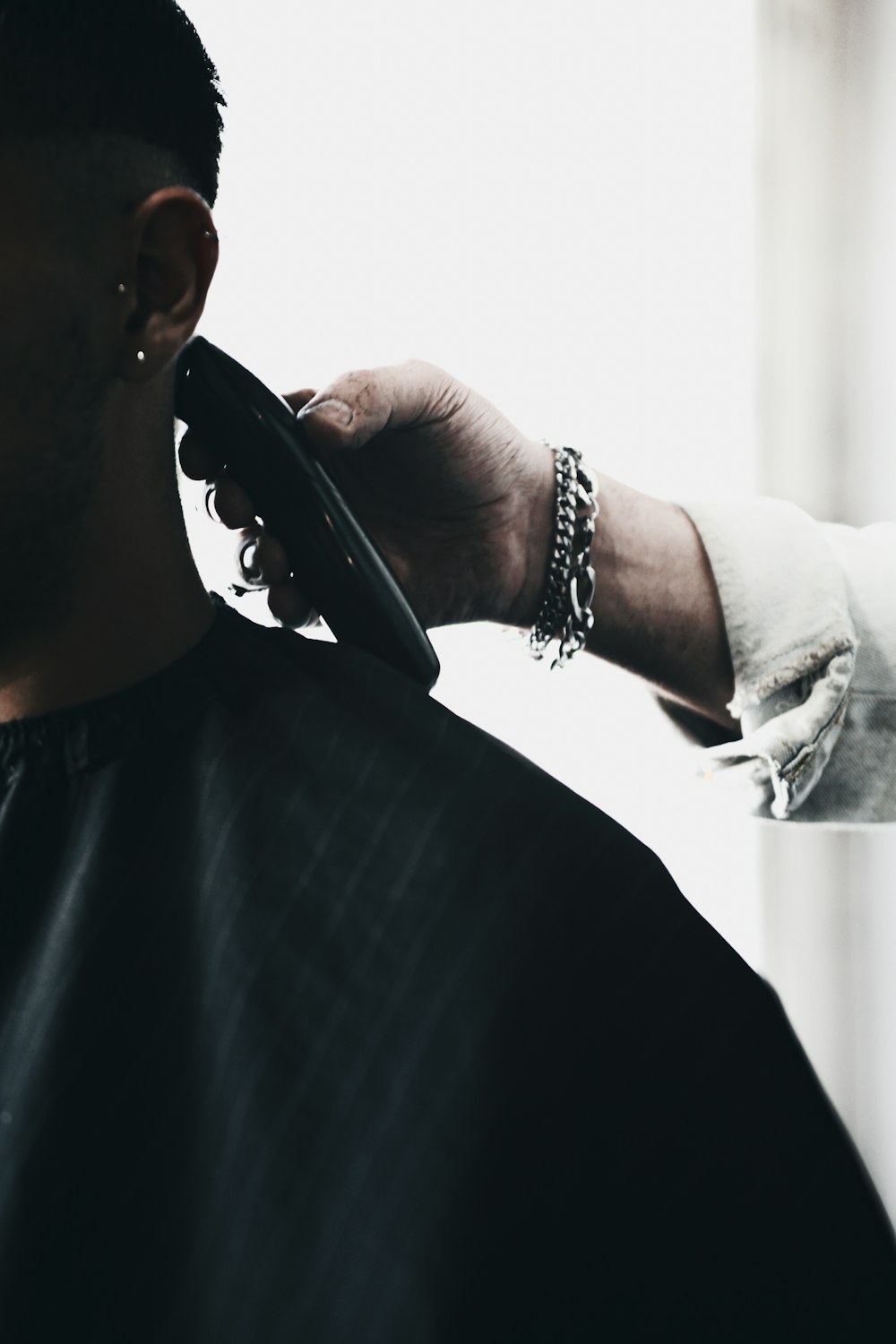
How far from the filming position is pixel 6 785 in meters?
0.88

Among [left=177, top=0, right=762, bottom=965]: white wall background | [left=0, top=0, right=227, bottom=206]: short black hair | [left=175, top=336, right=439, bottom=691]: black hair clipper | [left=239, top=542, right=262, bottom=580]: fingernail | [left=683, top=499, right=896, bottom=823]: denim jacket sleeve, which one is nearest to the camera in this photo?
[left=0, top=0, right=227, bottom=206]: short black hair

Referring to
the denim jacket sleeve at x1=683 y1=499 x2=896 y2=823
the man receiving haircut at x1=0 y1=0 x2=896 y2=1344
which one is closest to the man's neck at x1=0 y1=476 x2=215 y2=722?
Answer: the man receiving haircut at x1=0 y1=0 x2=896 y2=1344

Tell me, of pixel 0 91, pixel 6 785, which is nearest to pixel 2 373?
pixel 0 91

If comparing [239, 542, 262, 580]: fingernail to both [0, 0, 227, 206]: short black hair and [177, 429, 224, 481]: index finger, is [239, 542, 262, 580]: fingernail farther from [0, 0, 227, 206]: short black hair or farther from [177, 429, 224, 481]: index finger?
[0, 0, 227, 206]: short black hair

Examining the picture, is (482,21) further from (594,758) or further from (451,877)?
(451,877)

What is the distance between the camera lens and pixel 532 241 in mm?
2045

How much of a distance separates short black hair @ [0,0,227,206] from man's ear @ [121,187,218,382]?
5 centimetres

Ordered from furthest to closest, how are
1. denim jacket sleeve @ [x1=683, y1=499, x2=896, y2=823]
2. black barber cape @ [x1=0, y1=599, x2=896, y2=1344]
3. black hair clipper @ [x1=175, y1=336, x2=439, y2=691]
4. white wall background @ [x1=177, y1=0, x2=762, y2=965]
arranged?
white wall background @ [x1=177, y1=0, x2=762, y2=965], denim jacket sleeve @ [x1=683, y1=499, x2=896, y2=823], black hair clipper @ [x1=175, y1=336, x2=439, y2=691], black barber cape @ [x1=0, y1=599, x2=896, y2=1344]

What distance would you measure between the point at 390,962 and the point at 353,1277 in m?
0.20

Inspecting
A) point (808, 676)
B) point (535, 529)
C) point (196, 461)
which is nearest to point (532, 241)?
point (535, 529)

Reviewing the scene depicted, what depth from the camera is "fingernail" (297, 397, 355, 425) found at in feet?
3.49

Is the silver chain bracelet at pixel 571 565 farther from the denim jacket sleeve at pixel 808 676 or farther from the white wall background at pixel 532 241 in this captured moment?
the white wall background at pixel 532 241

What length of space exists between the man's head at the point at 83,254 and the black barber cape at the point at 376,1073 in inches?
6.9

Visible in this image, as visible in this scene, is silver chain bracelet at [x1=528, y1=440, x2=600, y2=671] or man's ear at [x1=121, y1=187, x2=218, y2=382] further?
silver chain bracelet at [x1=528, y1=440, x2=600, y2=671]
